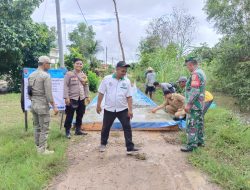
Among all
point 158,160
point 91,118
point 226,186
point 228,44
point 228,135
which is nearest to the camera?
point 226,186

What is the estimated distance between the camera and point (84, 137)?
6852mm

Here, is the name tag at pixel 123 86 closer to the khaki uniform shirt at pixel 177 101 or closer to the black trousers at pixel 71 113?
the black trousers at pixel 71 113

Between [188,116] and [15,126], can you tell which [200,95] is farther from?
[15,126]

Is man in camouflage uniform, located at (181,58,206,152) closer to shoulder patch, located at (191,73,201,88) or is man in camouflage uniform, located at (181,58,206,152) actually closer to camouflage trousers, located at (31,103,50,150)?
shoulder patch, located at (191,73,201,88)

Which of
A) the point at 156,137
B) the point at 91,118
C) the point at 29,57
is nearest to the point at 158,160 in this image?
the point at 156,137

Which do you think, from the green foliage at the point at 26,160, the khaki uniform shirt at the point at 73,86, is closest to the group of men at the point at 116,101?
the green foliage at the point at 26,160

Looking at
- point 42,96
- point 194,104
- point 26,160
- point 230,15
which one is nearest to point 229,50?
point 230,15

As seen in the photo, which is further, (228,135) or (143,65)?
(143,65)

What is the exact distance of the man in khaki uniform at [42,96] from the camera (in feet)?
17.6

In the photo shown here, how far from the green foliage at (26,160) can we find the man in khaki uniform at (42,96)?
0.97 ft

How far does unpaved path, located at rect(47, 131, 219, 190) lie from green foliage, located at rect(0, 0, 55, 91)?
10.5 meters

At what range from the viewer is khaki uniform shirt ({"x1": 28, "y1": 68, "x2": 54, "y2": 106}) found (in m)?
5.34

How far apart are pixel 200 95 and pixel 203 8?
14503 mm

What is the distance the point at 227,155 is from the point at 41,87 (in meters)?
3.28
